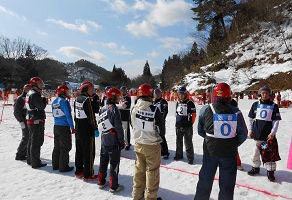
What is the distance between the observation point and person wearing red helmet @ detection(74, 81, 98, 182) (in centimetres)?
701

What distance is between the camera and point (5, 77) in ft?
230

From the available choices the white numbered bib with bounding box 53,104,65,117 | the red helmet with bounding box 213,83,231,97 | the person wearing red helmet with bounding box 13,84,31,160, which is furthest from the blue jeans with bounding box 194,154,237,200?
the person wearing red helmet with bounding box 13,84,31,160

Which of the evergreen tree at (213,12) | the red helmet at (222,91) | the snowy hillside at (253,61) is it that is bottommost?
the red helmet at (222,91)

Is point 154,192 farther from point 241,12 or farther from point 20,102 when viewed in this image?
point 241,12

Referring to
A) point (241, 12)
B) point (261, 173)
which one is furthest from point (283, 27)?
point (261, 173)

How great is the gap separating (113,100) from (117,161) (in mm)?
1235

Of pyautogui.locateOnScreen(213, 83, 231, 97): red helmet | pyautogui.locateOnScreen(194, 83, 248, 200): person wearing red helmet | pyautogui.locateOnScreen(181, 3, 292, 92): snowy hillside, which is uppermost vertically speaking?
pyautogui.locateOnScreen(181, 3, 292, 92): snowy hillside

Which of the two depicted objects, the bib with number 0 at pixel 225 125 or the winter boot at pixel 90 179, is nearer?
the bib with number 0 at pixel 225 125

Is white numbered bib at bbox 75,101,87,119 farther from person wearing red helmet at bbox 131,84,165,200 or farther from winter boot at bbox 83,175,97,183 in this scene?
person wearing red helmet at bbox 131,84,165,200

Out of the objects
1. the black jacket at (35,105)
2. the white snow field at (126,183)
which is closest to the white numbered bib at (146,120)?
the white snow field at (126,183)

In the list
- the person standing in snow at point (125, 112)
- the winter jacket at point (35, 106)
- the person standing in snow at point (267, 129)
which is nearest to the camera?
the person standing in snow at point (267, 129)

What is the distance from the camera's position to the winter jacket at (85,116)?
699cm

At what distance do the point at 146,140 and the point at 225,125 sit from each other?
150 centimetres

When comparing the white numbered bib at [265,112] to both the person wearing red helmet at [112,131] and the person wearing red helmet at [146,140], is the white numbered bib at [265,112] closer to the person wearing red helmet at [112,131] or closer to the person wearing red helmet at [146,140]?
the person wearing red helmet at [146,140]
